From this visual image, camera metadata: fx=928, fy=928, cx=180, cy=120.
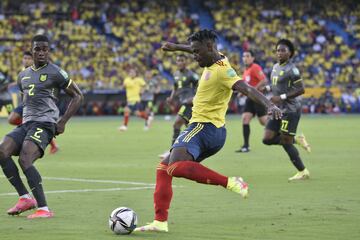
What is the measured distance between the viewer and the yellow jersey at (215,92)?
1020 centimetres

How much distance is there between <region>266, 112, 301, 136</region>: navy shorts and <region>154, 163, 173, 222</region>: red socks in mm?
7078

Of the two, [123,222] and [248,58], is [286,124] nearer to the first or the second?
[248,58]

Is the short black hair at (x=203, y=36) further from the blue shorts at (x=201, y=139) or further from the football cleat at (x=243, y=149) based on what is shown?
the football cleat at (x=243, y=149)

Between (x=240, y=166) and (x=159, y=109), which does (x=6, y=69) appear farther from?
(x=240, y=166)

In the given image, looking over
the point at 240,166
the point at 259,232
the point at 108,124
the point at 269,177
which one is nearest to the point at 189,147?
the point at 259,232

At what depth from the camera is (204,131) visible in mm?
10383

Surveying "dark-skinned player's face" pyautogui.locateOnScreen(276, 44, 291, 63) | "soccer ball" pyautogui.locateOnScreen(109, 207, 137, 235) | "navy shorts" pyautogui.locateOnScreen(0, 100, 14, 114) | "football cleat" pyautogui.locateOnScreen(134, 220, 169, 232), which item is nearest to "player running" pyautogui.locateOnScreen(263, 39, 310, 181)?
"dark-skinned player's face" pyautogui.locateOnScreen(276, 44, 291, 63)

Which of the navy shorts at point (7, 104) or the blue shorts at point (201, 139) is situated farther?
the navy shorts at point (7, 104)

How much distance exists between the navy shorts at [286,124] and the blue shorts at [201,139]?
6535 millimetres

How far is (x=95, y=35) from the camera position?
170 ft

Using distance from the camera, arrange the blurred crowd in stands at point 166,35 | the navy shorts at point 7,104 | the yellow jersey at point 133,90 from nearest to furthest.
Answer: the navy shorts at point 7,104 → the yellow jersey at point 133,90 → the blurred crowd in stands at point 166,35

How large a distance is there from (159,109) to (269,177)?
101ft

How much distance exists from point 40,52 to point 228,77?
295cm

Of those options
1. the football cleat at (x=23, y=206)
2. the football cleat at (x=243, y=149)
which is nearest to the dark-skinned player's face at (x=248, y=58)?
the football cleat at (x=243, y=149)
